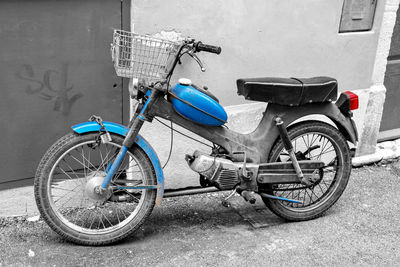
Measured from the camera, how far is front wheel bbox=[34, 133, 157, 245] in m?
3.38

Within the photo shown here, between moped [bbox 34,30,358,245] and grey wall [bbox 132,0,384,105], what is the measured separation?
52 centimetres

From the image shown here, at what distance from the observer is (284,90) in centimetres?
369

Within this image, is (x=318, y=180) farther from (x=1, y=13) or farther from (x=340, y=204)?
(x=1, y=13)

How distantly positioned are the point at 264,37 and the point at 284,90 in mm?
970

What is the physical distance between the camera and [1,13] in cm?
347

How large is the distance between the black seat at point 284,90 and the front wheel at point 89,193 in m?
0.94

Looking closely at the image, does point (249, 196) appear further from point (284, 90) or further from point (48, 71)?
point (48, 71)

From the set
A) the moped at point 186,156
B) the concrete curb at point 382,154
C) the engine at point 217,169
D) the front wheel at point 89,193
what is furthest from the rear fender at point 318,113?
the concrete curb at point 382,154

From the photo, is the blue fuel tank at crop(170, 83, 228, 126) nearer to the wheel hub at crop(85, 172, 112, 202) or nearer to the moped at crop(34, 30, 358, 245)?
the moped at crop(34, 30, 358, 245)

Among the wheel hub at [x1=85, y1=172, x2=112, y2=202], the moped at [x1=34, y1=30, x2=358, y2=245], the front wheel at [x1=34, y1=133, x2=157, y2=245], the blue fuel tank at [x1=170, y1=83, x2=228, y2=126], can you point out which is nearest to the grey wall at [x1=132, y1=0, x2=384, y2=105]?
the moped at [x1=34, y1=30, x2=358, y2=245]

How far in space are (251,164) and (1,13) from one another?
216 centimetres

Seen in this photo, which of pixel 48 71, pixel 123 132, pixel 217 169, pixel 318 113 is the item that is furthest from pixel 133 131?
pixel 318 113

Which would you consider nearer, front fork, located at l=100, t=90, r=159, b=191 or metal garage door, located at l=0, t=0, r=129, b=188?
front fork, located at l=100, t=90, r=159, b=191

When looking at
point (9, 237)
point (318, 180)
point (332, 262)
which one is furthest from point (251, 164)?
point (9, 237)
